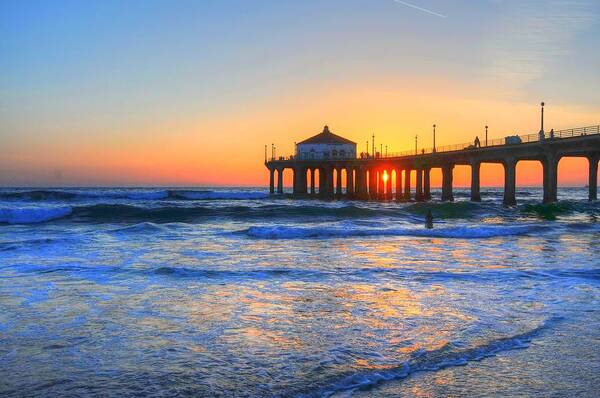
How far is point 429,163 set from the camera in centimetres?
7012

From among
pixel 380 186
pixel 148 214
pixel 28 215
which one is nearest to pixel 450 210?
pixel 148 214

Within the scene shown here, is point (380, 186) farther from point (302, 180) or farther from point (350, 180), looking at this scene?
point (302, 180)

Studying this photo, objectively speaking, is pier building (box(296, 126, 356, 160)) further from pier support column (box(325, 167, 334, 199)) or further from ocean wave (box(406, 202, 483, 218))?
ocean wave (box(406, 202, 483, 218))

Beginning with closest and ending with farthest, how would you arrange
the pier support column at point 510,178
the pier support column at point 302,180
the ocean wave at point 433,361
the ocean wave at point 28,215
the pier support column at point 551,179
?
1. the ocean wave at point 433,361
2. the ocean wave at point 28,215
3. the pier support column at point 551,179
4. the pier support column at point 510,178
5. the pier support column at point 302,180

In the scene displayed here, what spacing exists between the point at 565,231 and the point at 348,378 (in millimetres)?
26431

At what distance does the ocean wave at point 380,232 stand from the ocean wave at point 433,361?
1964cm

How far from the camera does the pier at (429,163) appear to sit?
46281 millimetres

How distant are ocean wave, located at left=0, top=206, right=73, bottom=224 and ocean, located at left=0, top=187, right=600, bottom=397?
2490 cm

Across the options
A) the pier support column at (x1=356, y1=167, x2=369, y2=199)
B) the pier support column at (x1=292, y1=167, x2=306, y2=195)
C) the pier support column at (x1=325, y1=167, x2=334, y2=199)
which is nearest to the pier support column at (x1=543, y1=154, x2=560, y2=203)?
the pier support column at (x1=356, y1=167, x2=369, y2=199)

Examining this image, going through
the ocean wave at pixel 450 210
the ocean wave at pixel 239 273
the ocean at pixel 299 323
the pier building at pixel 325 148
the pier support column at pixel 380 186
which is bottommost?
the ocean wave at pixel 450 210

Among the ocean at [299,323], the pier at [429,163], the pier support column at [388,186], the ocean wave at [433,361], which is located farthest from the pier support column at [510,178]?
the ocean wave at [433,361]

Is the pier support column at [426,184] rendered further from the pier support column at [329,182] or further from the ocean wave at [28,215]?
the ocean wave at [28,215]

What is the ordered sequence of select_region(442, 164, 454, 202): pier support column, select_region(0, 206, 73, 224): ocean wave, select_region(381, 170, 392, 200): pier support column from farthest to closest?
select_region(381, 170, 392, 200): pier support column
select_region(442, 164, 454, 202): pier support column
select_region(0, 206, 73, 224): ocean wave

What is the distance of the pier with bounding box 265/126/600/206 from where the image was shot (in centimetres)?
4628
